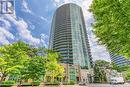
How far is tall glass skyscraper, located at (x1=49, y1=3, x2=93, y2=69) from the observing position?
102m

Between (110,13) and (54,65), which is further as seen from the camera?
(54,65)

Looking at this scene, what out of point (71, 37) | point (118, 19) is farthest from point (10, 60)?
point (71, 37)

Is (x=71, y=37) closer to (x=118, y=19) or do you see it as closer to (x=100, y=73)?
(x=100, y=73)

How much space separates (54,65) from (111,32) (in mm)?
34409

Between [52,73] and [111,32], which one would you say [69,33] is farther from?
[111,32]

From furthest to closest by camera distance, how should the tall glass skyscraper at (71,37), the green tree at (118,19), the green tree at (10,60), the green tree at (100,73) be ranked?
the tall glass skyscraper at (71,37), the green tree at (100,73), the green tree at (10,60), the green tree at (118,19)

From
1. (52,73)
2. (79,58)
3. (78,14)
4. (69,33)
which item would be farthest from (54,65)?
(78,14)

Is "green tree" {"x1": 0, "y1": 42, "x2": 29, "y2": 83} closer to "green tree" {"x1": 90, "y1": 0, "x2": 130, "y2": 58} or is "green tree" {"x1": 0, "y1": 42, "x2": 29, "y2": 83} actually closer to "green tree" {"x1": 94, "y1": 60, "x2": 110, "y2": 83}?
"green tree" {"x1": 90, "y1": 0, "x2": 130, "y2": 58}

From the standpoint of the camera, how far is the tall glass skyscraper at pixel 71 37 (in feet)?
334

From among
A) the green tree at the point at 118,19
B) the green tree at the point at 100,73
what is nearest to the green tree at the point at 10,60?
the green tree at the point at 118,19

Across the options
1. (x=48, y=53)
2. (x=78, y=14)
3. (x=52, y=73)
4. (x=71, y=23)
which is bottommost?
(x=52, y=73)

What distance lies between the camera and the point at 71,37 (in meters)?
109

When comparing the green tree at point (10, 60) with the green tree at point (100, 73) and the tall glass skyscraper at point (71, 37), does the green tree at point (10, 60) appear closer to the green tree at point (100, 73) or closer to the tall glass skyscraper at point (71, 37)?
the green tree at point (100, 73)

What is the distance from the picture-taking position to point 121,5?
504 centimetres
